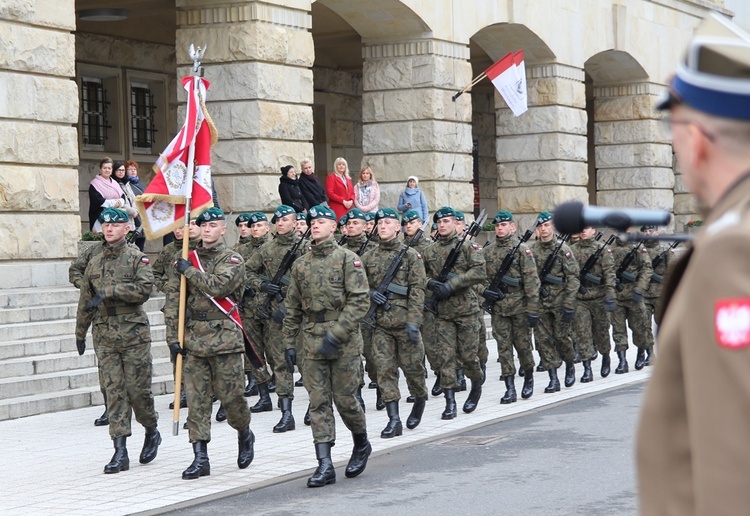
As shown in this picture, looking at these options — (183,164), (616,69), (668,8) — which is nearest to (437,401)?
(183,164)

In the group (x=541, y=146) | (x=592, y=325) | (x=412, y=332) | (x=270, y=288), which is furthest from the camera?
(x=541, y=146)

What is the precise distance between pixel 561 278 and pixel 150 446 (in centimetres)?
606

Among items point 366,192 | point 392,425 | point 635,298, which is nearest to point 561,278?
point 635,298

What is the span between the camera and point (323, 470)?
8.12 m

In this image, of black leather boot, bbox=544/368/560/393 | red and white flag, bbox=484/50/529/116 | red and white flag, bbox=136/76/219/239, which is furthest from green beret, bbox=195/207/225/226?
red and white flag, bbox=484/50/529/116

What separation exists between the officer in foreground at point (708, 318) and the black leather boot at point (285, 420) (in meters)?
8.94

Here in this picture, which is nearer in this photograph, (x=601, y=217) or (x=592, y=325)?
(x=601, y=217)

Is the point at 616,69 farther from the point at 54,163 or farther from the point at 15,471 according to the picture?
the point at 15,471

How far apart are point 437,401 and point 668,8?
17.3m

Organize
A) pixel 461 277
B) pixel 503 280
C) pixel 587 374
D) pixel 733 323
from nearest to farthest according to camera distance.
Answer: pixel 733 323 < pixel 461 277 < pixel 503 280 < pixel 587 374

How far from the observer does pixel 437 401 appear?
1261cm

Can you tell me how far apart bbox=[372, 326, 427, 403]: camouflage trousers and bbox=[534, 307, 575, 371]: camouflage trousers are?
10.2 ft

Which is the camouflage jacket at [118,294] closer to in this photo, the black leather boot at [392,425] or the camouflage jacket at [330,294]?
the camouflage jacket at [330,294]

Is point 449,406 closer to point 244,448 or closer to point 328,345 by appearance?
point 244,448
